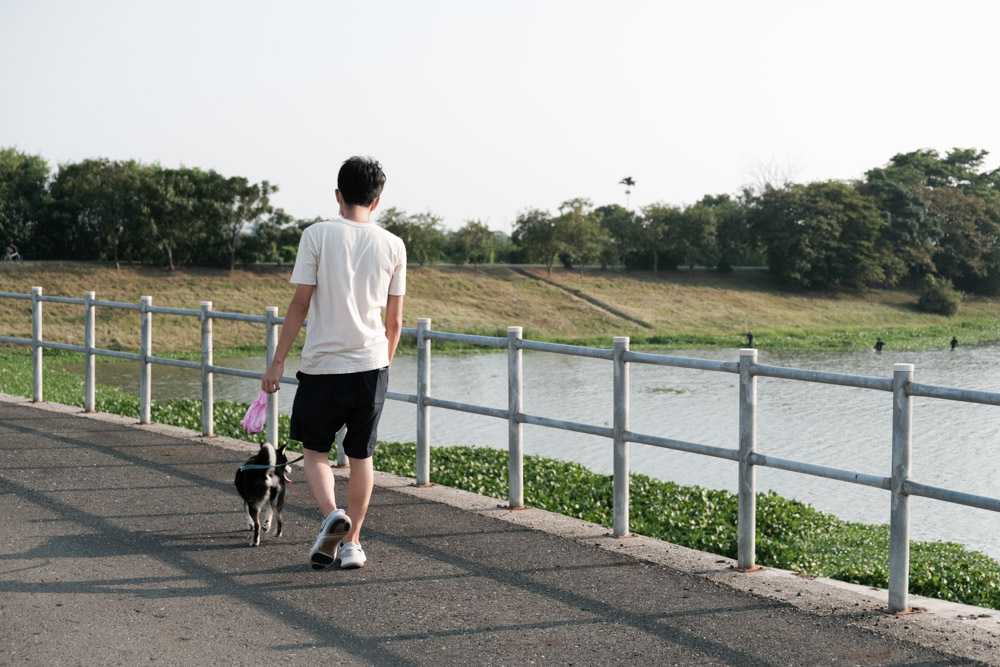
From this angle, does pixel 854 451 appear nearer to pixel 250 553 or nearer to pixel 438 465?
pixel 438 465

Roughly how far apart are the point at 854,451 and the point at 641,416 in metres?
6.09

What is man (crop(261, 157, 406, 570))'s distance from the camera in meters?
5.49

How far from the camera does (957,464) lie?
19.1 metres

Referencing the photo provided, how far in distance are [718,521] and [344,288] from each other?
5656 millimetres

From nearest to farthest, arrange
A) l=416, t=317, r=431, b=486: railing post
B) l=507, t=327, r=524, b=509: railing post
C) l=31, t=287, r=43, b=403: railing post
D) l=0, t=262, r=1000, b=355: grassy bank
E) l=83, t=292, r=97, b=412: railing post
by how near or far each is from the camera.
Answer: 1. l=507, t=327, r=524, b=509: railing post
2. l=416, t=317, r=431, b=486: railing post
3. l=83, t=292, r=97, b=412: railing post
4. l=31, t=287, r=43, b=403: railing post
5. l=0, t=262, r=1000, b=355: grassy bank

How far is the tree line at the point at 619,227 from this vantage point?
57188mm

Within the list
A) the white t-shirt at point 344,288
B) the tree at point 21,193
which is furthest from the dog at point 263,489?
the tree at point 21,193

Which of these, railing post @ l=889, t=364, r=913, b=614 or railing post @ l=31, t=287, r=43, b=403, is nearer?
railing post @ l=889, t=364, r=913, b=614

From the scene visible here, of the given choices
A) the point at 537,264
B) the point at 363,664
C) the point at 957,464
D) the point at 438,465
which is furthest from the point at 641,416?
the point at 537,264

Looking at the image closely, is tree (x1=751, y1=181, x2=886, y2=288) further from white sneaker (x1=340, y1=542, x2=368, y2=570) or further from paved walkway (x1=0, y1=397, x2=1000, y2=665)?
white sneaker (x1=340, y1=542, x2=368, y2=570)

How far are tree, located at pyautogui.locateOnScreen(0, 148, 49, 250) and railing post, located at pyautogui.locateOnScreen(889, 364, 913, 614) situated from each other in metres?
59.4

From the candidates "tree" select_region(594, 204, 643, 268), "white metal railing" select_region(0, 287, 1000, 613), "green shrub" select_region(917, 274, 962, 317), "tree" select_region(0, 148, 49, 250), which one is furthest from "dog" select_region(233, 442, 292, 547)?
"green shrub" select_region(917, 274, 962, 317)

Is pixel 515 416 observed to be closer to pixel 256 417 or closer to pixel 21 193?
pixel 256 417

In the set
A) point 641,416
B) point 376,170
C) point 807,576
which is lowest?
point 641,416
